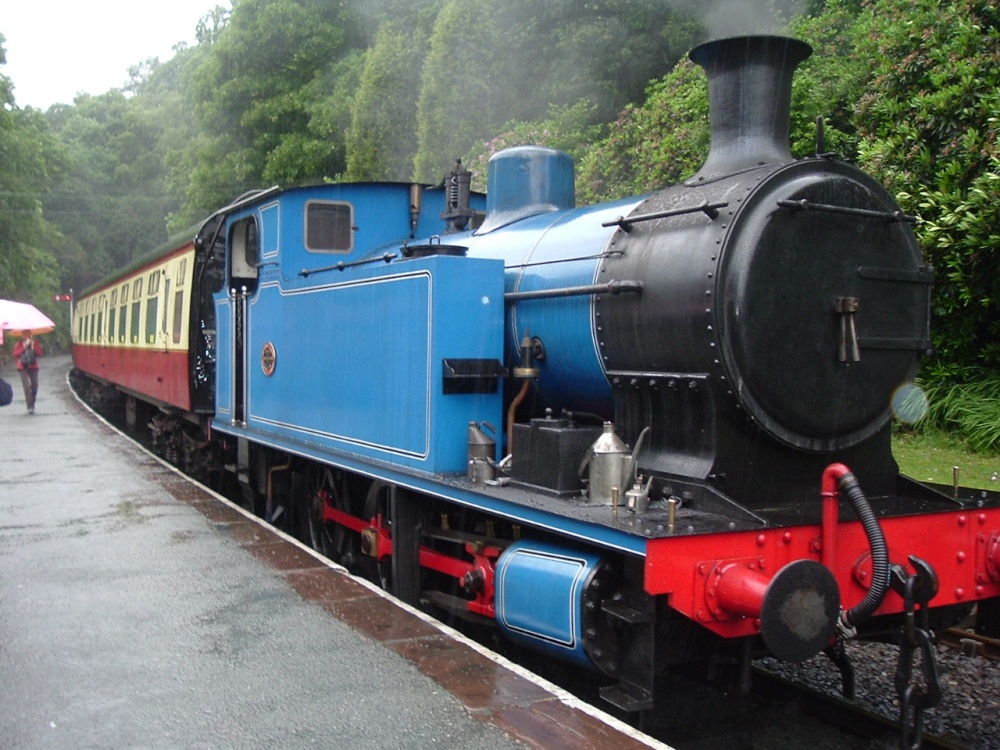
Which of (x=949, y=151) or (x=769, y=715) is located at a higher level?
(x=949, y=151)

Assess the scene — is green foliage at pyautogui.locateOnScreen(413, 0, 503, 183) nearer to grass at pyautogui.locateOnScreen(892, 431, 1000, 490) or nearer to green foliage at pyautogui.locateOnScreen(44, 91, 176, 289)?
grass at pyautogui.locateOnScreen(892, 431, 1000, 490)

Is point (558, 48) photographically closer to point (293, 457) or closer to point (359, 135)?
point (359, 135)

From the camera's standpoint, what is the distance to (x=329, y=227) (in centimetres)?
680

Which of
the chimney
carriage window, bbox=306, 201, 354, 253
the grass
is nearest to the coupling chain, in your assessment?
the chimney

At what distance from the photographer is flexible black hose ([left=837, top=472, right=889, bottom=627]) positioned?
3381 millimetres

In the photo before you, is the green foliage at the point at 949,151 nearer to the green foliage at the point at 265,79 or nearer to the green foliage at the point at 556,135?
the green foliage at the point at 556,135

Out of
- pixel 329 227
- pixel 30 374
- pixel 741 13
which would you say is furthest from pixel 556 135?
pixel 30 374

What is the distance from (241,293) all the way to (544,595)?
470 centimetres

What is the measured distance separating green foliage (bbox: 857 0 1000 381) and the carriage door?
5652 mm

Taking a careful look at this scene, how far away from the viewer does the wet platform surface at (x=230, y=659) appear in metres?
3.34

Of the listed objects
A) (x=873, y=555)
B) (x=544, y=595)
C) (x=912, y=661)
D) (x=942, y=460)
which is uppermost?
(x=873, y=555)

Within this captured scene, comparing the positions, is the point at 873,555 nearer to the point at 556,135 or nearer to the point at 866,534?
the point at 866,534

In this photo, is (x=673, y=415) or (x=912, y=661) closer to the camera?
(x=912, y=661)

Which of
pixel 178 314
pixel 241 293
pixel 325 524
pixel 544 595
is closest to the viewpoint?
pixel 544 595
